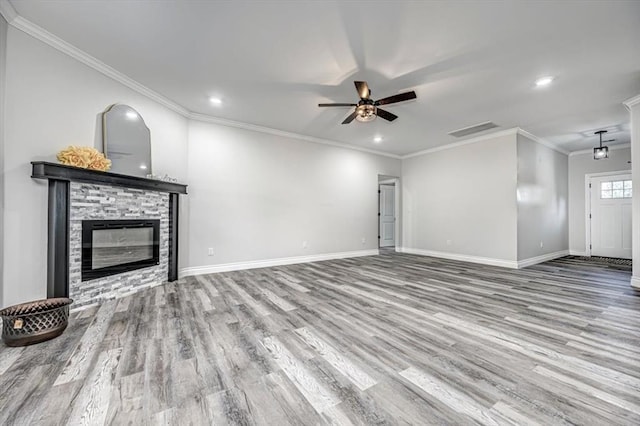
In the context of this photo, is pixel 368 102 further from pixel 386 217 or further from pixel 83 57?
pixel 386 217

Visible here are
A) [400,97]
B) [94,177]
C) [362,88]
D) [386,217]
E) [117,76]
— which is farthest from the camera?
[386,217]

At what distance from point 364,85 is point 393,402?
Result: 2.93 meters

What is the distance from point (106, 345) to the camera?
6.71 ft

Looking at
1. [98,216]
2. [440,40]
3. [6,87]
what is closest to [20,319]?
[98,216]

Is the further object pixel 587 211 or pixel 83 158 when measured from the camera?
pixel 587 211

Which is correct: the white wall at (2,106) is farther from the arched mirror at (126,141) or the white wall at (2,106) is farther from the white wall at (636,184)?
the white wall at (636,184)

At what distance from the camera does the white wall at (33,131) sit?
2396 millimetres

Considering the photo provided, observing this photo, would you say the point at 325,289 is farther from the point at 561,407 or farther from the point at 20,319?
the point at 20,319

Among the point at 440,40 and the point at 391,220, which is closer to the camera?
the point at 440,40

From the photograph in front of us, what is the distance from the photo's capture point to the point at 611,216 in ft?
21.0

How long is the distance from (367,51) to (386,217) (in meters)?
6.50

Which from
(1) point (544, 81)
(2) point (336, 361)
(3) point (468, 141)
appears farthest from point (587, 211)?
(2) point (336, 361)

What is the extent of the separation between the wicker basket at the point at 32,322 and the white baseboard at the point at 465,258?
6.72 m

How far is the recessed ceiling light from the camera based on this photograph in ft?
10.8
